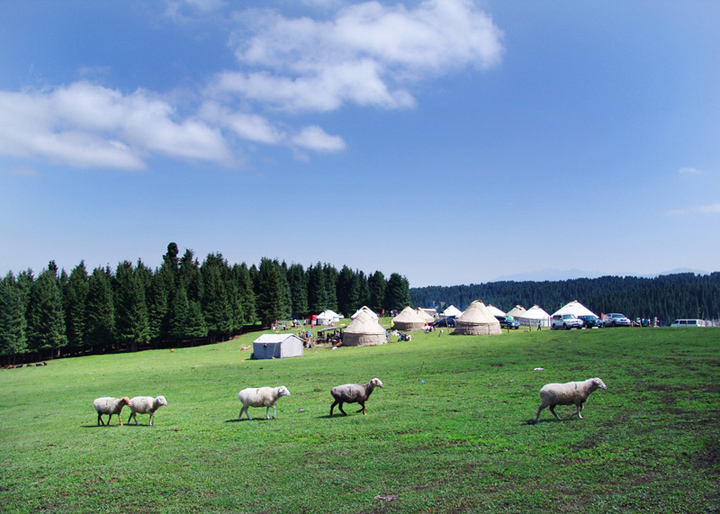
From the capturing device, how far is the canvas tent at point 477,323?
200 feet

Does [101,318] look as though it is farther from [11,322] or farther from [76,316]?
[11,322]

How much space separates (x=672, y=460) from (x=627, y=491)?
2.47 metres

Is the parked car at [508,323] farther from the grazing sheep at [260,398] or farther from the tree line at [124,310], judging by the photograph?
the grazing sheep at [260,398]

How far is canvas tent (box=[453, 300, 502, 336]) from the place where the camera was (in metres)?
61.0

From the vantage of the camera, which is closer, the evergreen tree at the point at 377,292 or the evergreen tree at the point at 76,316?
the evergreen tree at the point at 76,316

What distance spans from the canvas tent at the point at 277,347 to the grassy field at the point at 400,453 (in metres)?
29.2

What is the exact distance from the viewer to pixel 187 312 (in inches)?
3068

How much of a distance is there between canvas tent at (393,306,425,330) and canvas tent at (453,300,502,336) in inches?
565

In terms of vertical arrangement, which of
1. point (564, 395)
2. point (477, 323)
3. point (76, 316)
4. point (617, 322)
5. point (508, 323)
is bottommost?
point (508, 323)

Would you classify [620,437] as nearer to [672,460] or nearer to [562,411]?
[672,460]

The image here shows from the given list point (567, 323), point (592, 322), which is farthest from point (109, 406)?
point (592, 322)

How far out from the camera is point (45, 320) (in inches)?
2709

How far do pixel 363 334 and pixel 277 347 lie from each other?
12854 millimetres

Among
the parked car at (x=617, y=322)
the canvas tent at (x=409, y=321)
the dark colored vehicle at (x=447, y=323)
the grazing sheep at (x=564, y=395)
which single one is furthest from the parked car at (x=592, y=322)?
the grazing sheep at (x=564, y=395)
